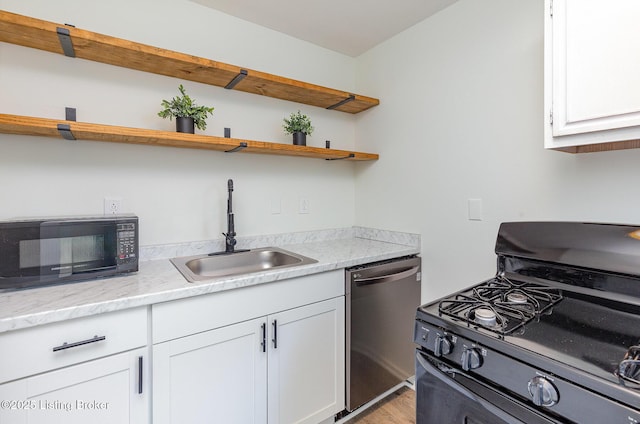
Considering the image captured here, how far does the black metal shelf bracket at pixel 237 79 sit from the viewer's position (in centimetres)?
166

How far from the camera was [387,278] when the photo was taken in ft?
5.90

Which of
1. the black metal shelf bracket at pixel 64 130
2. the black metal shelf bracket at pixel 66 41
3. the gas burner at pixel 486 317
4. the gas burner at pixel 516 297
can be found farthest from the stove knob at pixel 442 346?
the black metal shelf bracket at pixel 66 41

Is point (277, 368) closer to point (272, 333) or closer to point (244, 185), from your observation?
point (272, 333)

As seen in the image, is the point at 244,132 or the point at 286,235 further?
the point at 286,235

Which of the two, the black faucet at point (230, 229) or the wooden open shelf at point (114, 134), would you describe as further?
the black faucet at point (230, 229)

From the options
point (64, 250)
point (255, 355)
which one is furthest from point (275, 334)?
point (64, 250)

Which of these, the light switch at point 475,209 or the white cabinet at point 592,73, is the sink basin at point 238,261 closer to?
the light switch at point 475,209

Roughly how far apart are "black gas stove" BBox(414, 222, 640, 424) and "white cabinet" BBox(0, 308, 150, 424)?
1.02m

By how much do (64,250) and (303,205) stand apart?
1401 millimetres

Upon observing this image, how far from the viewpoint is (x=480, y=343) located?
0.88m

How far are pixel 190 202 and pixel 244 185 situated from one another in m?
0.35

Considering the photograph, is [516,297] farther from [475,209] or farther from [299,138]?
[299,138]

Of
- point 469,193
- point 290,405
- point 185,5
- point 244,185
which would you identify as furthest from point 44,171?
point 469,193

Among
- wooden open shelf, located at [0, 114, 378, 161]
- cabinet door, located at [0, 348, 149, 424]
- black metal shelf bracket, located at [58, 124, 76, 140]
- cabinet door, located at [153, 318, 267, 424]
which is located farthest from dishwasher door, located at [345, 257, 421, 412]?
black metal shelf bracket, located at [58, 124, 76, 140]
